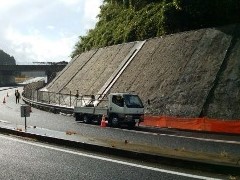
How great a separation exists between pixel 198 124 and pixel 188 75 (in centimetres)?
775

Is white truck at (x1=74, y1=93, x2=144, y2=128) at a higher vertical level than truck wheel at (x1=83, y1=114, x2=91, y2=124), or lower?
higher

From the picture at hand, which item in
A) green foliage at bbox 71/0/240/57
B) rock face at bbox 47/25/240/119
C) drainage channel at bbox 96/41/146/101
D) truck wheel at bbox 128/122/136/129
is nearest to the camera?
truck wheel at bbox 128/122/136/129

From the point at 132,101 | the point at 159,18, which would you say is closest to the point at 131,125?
the point at 132,101

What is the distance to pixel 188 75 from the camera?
3133 cm

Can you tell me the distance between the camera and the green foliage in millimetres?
39531

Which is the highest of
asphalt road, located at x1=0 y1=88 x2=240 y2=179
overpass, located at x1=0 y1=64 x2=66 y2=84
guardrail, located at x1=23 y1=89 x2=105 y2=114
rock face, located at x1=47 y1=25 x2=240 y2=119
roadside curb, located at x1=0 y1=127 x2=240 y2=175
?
overpass, located at x1=0 y1=64 x2=66 y2=84

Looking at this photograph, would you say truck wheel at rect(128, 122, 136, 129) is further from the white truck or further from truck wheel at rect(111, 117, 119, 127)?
truck wheel at rect(111, 117, 119, 127)

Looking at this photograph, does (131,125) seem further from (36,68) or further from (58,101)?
(36,68)

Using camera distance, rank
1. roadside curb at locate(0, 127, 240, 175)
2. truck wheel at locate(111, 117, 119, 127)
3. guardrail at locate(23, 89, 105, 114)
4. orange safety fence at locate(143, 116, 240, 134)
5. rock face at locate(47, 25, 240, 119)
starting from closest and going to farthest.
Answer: roadside curb at locate(0, 127, 240, 175)
orange safety fence at locate(143, 116, 240, 134)
truck wheel at locate(111, 117, 119, 127)
rock face at locate(47, 25, 240, 119)
guardrail at locate(23, 89, 105, 114)

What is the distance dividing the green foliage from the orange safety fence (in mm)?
16200

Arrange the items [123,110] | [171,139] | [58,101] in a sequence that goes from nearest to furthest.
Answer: [171,139] → [123,110] → [58,101]

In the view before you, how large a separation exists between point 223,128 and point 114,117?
7108 millimetres

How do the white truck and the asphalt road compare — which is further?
the white truck

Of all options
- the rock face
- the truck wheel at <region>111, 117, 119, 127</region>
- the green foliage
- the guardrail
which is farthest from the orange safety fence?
the green foliage
